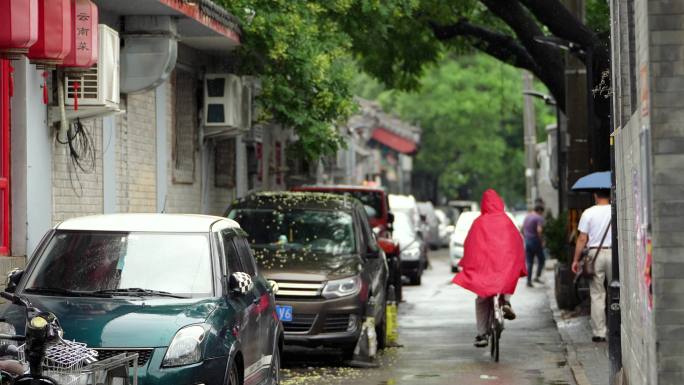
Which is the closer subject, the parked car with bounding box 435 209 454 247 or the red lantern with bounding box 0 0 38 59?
the red lantern with bounding box 0 0 38 59

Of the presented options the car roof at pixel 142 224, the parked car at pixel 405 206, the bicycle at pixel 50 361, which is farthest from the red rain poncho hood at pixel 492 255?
the parked car at pixel 405 206

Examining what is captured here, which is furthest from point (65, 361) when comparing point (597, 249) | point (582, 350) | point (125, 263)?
point (597, 249)

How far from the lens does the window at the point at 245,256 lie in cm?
1188

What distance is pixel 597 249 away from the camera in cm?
1750

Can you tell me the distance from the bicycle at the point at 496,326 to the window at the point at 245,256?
4.71 m

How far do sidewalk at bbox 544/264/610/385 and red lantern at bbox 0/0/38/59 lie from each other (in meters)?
6.11

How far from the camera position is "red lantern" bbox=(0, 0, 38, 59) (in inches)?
450

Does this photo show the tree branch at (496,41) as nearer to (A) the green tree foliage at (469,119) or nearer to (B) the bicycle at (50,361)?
(B) the bicycle at (50,361)

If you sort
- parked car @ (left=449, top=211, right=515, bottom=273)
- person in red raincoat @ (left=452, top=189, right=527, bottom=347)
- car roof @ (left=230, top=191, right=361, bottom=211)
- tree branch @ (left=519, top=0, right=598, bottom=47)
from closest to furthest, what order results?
person in red raincoat @ (left=452, top=189, right=527, bottom=347) < car roof @ (left=230, top=191, right=361, bottom=211) < tree branch @ (left=519, top=0, right=598, bottom=47) < parked car @ (left=449, top=211, right=515, bottom=273)

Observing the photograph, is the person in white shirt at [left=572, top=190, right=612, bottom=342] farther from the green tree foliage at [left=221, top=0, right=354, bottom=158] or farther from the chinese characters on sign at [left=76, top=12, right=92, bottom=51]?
the chinese characters on sign at [left=76, top=12, right=92, bottom=51]

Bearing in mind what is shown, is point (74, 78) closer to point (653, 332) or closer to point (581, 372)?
point (581, 372)

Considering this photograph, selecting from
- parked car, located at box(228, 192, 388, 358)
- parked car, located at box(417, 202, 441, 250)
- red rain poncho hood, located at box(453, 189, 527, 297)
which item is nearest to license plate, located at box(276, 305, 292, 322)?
parked car, located at box(228, 192, 388, 358)

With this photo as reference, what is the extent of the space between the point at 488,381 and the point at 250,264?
11.1 feet

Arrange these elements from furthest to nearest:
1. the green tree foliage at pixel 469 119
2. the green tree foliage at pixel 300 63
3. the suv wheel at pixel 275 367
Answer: the green tree foliage at pixel 469 119 < the green tree foliage at pixel 300 63 < the suv wheel at pixel 275 367
